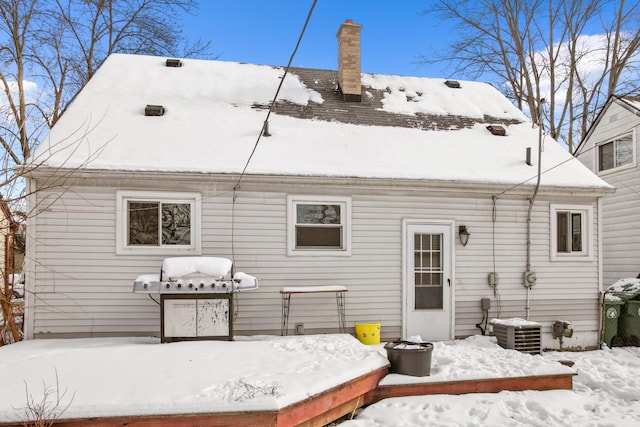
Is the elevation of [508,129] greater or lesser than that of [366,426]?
greater

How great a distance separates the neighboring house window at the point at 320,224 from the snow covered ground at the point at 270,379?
1.53 meters

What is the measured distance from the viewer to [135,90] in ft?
29.2

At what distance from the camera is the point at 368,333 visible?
283 inches

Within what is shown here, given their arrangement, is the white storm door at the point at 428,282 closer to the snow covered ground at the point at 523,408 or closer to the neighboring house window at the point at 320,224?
the neighboring house window at the point at 320,224

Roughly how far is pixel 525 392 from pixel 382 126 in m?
5.53

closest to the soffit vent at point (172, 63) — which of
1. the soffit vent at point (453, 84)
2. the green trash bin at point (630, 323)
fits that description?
the soffit vent at point (453, 84)

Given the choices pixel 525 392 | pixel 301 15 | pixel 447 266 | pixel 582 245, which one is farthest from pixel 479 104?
pixel 301 15

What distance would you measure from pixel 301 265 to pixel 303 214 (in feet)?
2.78

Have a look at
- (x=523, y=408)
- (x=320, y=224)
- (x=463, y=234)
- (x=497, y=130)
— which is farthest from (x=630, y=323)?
(x=320, y=224)

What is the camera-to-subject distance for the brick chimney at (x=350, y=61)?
974 centimetres

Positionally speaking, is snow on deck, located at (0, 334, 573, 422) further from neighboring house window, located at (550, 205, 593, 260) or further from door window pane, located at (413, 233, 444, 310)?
neighboring house window, located at (550, 205, 593, 260)

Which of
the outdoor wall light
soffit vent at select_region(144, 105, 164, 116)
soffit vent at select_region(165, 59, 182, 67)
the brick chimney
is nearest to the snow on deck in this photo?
the outdoor wall light

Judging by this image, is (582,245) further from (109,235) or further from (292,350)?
(109,235)

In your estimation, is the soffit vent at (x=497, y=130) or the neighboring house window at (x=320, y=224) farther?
the soffit vent at (x=497, y=130)
